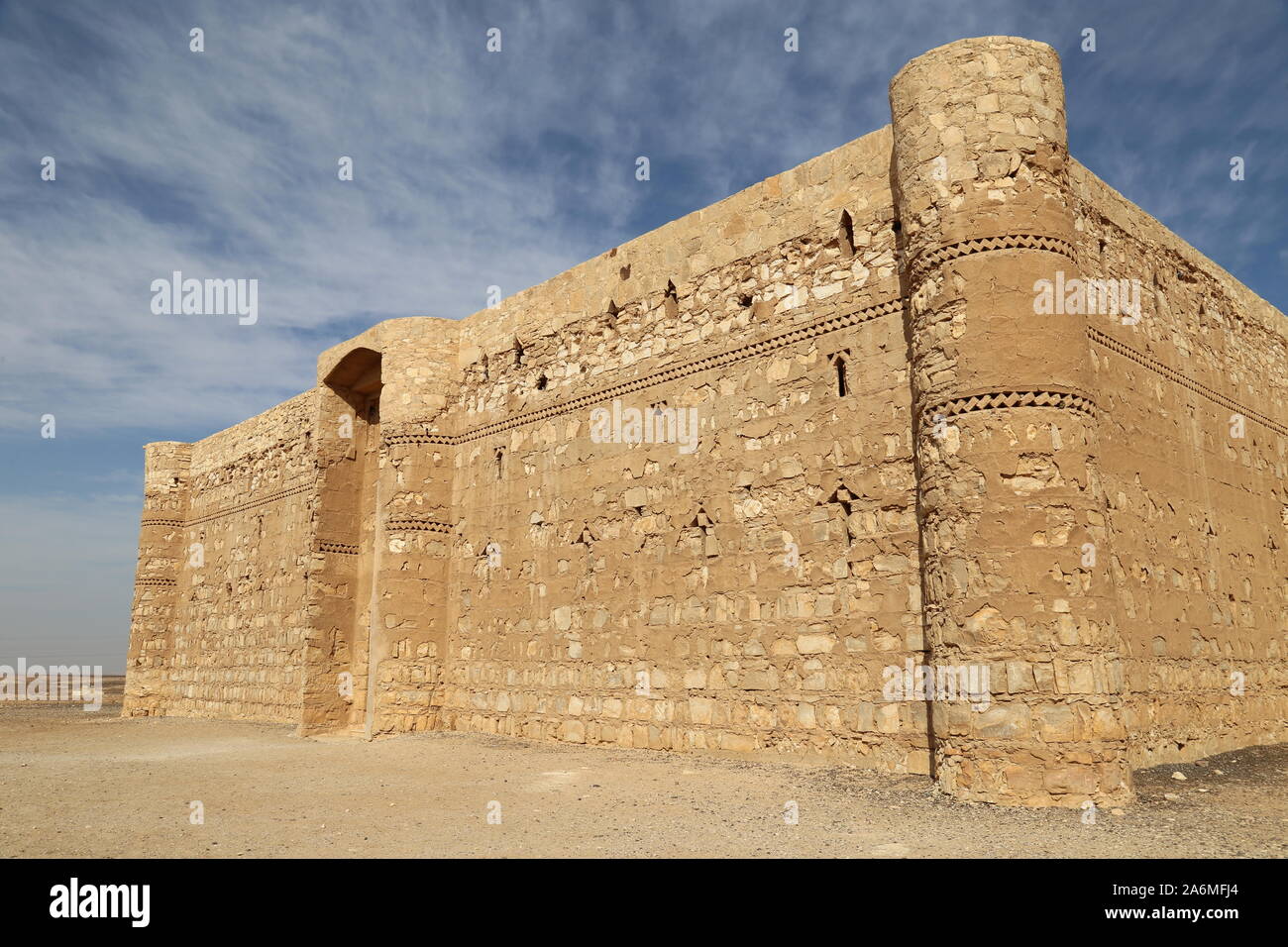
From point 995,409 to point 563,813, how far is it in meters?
4.26

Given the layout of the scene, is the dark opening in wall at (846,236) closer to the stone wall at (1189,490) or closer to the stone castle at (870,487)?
the stone castle at (870,487)

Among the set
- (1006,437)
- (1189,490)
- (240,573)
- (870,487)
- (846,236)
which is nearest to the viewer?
(1006,437)

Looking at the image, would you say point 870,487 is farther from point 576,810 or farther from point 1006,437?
point 576,810

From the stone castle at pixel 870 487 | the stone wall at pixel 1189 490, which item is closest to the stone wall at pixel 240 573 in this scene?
the stone castle at pixel 870 487

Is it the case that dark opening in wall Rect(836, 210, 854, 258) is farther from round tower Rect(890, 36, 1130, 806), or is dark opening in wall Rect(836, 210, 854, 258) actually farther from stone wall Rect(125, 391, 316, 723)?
stone wall Rect(125, 391, 316, 723)

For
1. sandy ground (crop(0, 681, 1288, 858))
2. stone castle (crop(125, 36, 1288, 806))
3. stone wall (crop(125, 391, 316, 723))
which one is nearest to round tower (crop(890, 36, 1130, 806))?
stone castle (crop(125, 36, 1288, 806))

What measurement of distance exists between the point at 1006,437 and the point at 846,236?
2916 millimetres

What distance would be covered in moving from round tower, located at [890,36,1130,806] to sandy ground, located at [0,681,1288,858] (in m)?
0.49

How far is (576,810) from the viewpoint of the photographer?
6.43m

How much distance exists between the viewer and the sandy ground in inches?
208

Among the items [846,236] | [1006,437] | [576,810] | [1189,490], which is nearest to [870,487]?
[1006,437]
